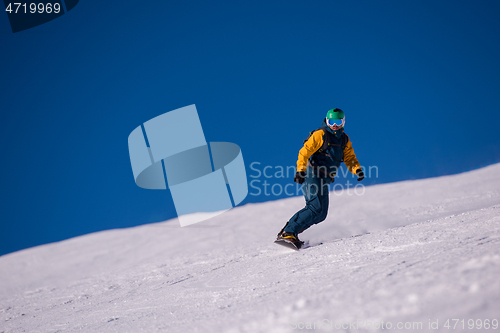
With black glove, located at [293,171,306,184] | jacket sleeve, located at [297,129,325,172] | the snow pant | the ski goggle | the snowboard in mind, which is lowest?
the snowboard

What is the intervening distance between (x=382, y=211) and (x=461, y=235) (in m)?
2.98

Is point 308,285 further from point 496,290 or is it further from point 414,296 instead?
point 496,290

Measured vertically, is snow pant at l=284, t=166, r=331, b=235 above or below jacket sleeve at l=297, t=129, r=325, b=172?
below

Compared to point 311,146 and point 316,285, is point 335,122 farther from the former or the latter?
point 316,285

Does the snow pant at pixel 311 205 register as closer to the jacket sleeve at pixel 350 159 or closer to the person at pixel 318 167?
the person at pixel 318 167

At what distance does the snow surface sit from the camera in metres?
1.44

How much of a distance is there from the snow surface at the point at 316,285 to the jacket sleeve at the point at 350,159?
91cm

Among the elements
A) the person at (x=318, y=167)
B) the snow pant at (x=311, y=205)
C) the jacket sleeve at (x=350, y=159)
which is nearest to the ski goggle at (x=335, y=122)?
the person at (x=318, y=167)

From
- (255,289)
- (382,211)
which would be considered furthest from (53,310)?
(382,211)

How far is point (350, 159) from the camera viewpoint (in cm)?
408

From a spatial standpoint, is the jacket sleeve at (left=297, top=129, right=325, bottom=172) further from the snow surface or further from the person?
the snow surface

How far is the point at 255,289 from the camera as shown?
2334 millimetres

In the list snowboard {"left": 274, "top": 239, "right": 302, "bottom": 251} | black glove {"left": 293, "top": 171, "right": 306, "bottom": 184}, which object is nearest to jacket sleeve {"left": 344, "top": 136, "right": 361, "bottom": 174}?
black glove {"left": 293, "top": 171, "right": 306, "bottom": 184}

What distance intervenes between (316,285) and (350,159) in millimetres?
2432
